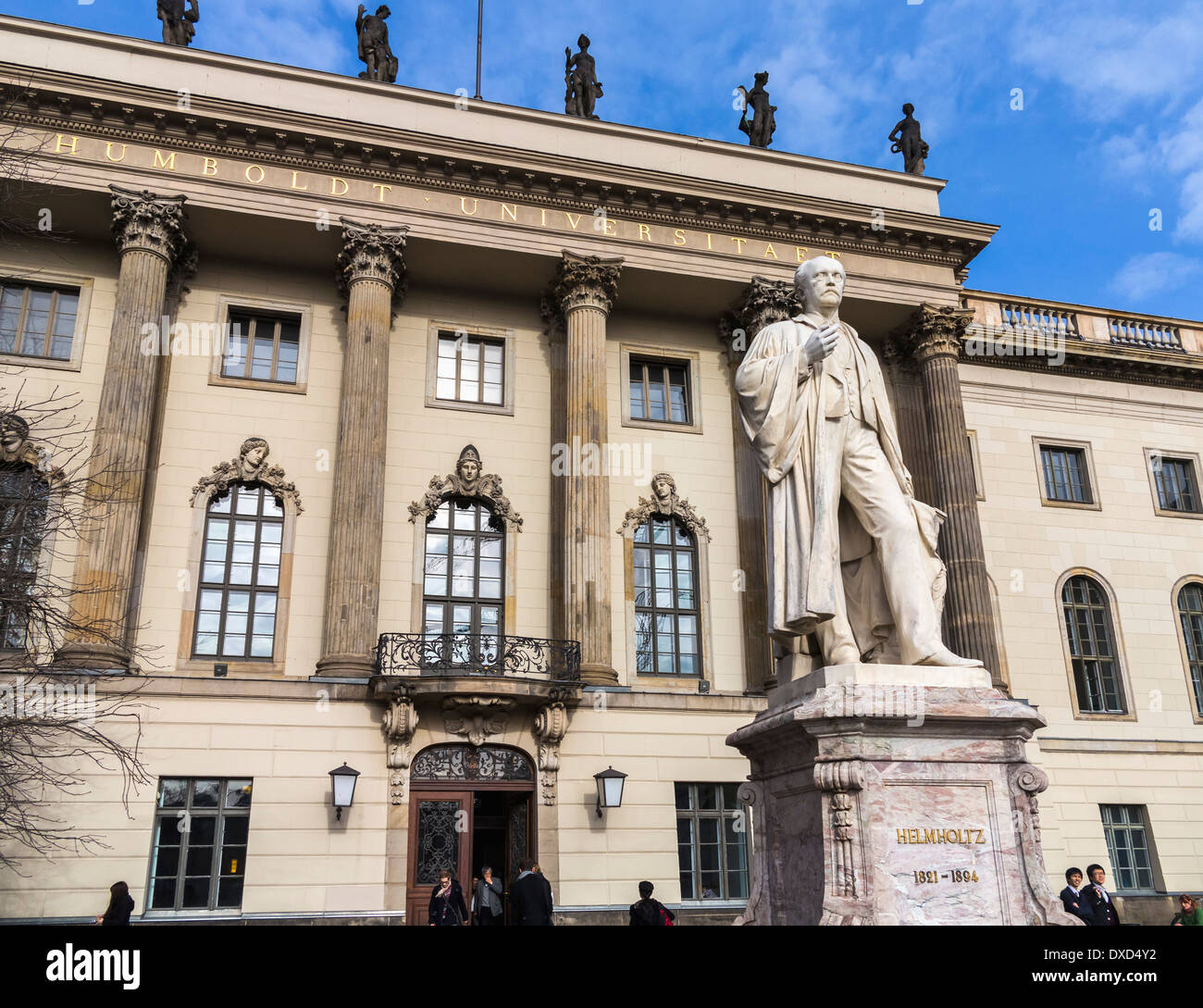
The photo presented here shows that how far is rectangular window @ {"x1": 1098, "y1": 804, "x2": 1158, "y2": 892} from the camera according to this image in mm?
26922

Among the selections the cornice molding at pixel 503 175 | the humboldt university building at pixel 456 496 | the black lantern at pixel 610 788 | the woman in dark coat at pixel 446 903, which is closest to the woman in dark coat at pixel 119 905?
the woman in dark coat at pixel 446 903

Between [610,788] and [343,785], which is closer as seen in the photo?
[343,785]

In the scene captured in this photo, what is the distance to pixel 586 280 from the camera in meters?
24.7

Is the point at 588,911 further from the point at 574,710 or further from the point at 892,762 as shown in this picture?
the point at 892,762

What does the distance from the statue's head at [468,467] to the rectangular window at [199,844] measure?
317 inches

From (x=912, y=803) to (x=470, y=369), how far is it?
20.9 metres

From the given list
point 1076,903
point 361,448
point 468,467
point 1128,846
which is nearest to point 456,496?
point 468,467

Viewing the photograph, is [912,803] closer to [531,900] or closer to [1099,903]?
[1099,903]

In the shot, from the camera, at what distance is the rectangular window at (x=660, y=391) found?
86.6 ft

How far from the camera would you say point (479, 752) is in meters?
21.1

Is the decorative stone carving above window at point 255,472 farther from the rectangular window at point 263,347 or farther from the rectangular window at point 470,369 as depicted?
the rectangular window at point 470,369

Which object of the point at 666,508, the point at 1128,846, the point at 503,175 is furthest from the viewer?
the point at 1128,846

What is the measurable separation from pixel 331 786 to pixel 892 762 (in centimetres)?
1603

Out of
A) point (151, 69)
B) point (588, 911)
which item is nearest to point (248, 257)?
point (151, 69)
